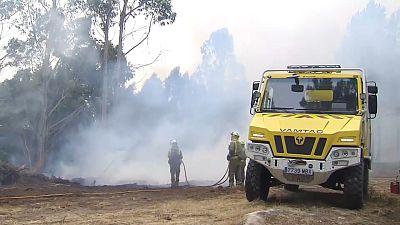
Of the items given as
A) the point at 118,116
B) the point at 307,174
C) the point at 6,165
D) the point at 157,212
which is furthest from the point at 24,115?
the point at 307,174

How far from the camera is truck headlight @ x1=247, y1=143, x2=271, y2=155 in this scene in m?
8.84

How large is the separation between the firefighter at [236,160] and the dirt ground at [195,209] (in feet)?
8.86

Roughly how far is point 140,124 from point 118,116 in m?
1.44

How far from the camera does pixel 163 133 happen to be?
27.8 m

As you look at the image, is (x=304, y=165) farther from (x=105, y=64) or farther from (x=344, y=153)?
(x=105, y=64)

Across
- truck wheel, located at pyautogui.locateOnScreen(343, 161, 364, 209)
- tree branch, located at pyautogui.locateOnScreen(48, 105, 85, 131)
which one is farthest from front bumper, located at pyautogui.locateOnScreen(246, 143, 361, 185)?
tree branch, located at pyautogui.locateOnScreen(48, 105, 85, 131)

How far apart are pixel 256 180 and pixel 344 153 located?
68.7 inches

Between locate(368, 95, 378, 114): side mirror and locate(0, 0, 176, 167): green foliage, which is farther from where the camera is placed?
locate(0, 0, 176, 167): green foliage

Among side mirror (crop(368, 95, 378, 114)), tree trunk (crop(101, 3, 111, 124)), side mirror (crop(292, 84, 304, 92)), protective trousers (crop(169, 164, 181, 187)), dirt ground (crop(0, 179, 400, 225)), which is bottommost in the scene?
dirt ground (crop(0, 179, 400, 225))

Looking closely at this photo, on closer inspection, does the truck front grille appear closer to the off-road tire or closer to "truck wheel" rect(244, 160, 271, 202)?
"truck wheel" rect(244, 160, 271, 202)

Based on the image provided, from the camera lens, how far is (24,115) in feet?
84.5

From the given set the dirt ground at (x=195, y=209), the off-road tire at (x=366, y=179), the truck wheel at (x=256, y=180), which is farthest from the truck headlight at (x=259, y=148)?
the off-road tire at (x=366, y=179)

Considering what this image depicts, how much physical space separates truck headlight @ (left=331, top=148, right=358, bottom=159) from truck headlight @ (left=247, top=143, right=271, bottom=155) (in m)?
1.14

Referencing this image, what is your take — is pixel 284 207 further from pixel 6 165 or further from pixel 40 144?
pixel 40 144
